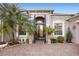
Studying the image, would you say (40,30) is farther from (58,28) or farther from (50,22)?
(58,28)

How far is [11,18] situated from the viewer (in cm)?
469

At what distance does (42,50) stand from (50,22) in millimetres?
756

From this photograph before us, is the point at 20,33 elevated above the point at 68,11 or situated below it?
below

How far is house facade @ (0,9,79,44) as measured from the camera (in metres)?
4.74

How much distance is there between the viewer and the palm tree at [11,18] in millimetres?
4668

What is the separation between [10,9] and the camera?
4688mm

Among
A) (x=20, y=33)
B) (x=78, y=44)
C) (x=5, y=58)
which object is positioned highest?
(x=20, y=33)

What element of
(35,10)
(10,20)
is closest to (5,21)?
(10,20)

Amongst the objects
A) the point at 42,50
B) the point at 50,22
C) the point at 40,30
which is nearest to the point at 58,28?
the point at 50,22

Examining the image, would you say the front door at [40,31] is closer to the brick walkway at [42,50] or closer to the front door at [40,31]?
the front door at [40,31]

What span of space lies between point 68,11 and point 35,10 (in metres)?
0.86

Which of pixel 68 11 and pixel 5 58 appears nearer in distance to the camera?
pixel 5 58

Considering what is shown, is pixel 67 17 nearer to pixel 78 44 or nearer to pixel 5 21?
pixel 78 44

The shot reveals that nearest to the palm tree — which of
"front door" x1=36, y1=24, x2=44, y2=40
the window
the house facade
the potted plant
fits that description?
the house facade
